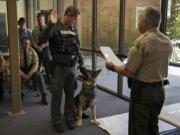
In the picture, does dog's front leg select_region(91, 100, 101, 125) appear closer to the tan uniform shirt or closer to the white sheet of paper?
the white sheet of paper

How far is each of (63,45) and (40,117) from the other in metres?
1.24

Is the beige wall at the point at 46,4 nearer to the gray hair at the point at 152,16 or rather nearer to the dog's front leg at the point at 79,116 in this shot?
the dog's front leg at the point at 79,116

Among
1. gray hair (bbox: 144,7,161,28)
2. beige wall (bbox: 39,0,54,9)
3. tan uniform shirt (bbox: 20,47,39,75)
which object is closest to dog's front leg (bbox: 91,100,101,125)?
tan uniform shirt (bbox: 20,47,39,75)

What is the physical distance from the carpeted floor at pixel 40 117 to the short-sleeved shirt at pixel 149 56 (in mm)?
1316

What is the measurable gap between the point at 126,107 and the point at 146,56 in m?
2.21

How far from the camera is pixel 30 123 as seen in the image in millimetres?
3537

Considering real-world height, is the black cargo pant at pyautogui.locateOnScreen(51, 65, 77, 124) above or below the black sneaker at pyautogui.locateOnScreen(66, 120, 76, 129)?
above

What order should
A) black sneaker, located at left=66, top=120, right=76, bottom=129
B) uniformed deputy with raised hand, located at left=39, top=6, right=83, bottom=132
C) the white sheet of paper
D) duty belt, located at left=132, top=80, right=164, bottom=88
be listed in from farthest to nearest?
black sneaker, located at left=66, top=120, right=76, bottom=129 < uniformed deputy with raised hand, located at left=39, top=6, right=83, bottom=132 < the white sheet of paper < duty belt, located at left=132, top=80, right=164, bottom=88

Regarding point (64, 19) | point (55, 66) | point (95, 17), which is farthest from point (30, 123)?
point (95, 17)

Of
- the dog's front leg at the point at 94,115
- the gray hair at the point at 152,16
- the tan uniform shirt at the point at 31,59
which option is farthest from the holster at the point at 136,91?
the tan uniform shirt at the point at 31,59

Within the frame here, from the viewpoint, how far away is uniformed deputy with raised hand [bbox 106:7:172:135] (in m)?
2.10

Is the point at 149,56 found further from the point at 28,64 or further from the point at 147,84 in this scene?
the point at 28,64

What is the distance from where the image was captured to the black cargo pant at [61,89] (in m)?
3.18

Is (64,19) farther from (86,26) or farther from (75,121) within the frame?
(86,26)
